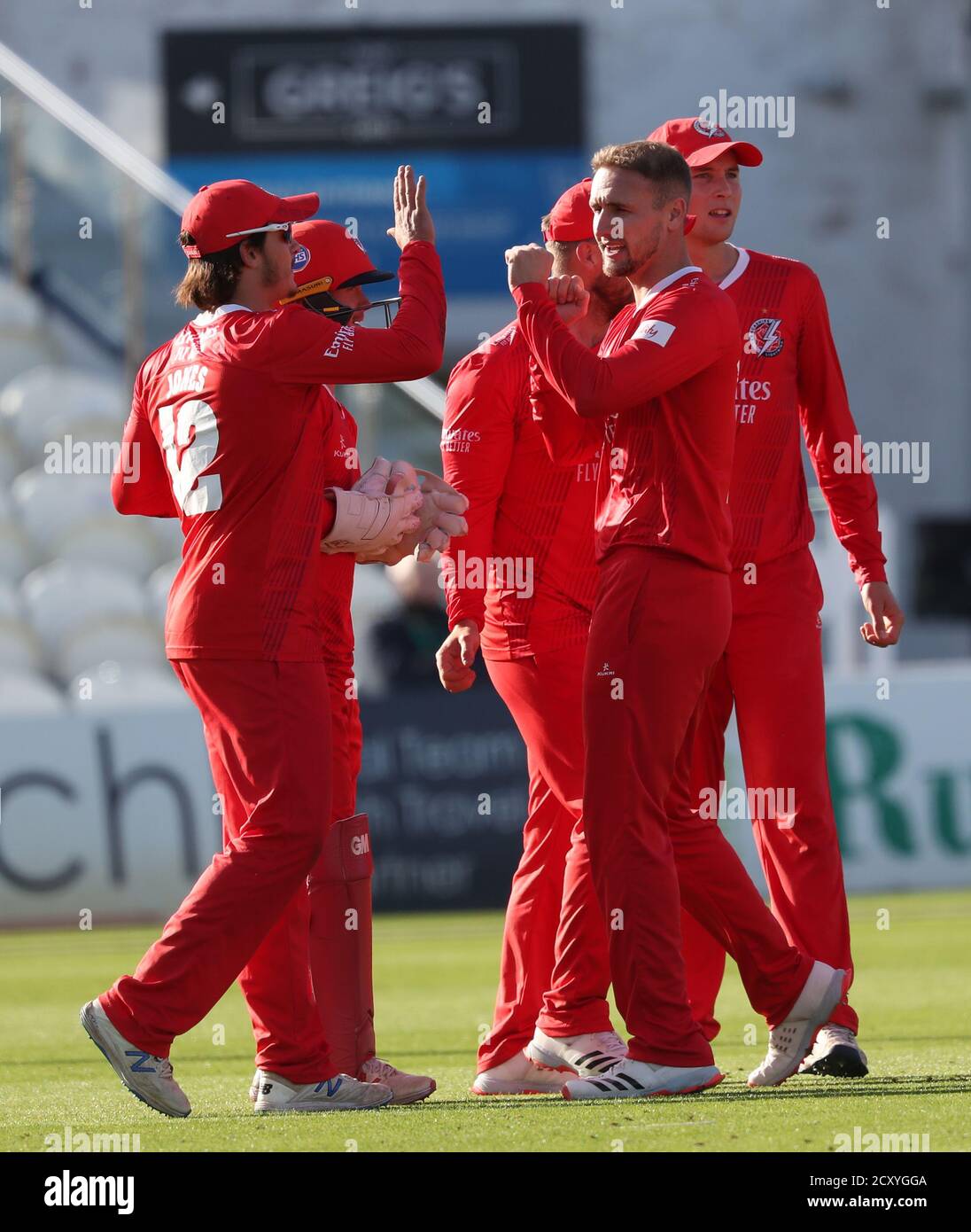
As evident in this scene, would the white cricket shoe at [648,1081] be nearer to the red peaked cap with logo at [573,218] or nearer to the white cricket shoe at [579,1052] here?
the white cricket shoe at [579,1052]

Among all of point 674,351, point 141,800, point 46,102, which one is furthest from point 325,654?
point 46,102

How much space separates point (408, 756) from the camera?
1100 cm

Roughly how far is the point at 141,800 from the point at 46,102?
598 cm

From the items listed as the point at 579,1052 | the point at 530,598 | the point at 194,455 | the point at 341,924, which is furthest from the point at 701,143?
the point at 579,1052

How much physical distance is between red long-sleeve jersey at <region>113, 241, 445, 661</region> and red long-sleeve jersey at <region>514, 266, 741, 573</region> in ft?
1.08

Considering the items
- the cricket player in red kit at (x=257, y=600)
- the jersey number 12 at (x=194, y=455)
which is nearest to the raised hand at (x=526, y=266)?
the cricket player in red kit at (x=257, y=600)

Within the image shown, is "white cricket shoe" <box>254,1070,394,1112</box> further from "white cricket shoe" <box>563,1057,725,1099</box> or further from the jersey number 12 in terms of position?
the jersey number 12

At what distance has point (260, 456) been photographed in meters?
4.82

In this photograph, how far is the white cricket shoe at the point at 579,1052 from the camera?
17.1ft

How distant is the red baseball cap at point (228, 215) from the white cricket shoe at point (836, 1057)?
7.64 feet

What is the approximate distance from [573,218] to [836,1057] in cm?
213

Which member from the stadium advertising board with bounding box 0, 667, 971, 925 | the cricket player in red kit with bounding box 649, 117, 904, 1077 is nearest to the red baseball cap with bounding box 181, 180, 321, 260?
the cricket player in red kit with bounding box 649, 117, 904, 1077
